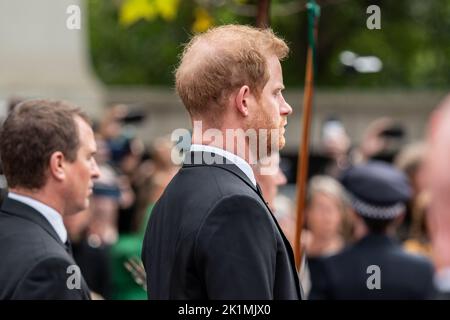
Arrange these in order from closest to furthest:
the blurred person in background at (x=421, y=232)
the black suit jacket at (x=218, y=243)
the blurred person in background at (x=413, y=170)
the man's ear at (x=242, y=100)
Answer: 1. the black suit jacket at (x=218, y=243)
2. the man's ear at (x=242, y=100)
3. the blurred person in background at (x=421, y=232)
4. the blurred person in background at (x=413, y=170)

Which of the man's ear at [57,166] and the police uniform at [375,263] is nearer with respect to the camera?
the man's ear at [57,166]

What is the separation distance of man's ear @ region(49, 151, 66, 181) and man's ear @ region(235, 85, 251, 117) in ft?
3.97

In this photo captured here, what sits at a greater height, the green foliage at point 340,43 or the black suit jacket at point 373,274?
the black suit jacket at point 373,274

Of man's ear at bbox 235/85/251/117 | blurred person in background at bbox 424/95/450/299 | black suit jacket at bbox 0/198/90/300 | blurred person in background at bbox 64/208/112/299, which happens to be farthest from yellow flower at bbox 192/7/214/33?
blurred person in background at bbox 424/95/450/299

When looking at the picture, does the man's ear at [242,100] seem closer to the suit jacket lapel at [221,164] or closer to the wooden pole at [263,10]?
the suit jacket lapel at [221,164]

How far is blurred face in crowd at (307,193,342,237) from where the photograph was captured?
802 cm

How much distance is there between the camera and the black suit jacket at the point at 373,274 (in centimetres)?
609

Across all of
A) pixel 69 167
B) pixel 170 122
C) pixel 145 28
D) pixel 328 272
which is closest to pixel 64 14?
pixel 170 122

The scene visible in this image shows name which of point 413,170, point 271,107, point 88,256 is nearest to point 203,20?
point 88,256

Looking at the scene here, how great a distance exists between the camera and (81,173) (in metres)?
4.71

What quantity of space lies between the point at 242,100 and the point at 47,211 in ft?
3.97

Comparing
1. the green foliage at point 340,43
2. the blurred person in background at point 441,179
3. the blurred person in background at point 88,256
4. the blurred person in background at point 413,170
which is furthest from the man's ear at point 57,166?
the green foliage at point 340,43

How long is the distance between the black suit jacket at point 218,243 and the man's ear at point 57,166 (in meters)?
1.02

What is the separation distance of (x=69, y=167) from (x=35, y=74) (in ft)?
27.4
